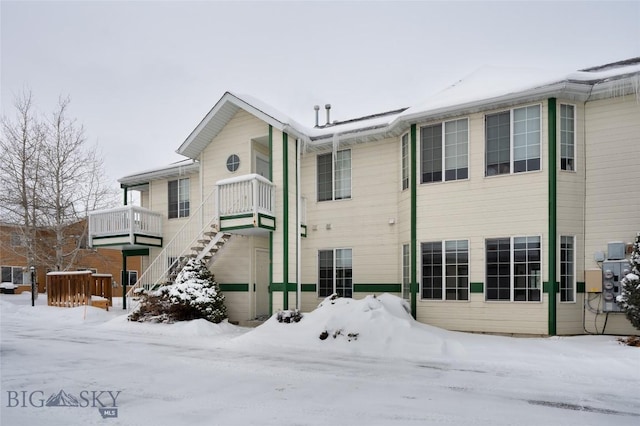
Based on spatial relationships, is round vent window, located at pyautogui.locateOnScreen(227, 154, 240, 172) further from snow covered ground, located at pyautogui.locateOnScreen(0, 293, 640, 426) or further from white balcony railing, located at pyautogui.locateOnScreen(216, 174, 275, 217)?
snow covered ground, located at pyautogui.locateOnScreen(0, 293, 640, 426)

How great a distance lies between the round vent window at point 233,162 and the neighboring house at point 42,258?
1137 cm

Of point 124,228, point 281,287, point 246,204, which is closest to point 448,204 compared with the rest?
point 281,287

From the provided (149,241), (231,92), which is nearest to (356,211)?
(231,92)

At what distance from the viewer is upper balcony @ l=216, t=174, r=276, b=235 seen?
11.8 meters

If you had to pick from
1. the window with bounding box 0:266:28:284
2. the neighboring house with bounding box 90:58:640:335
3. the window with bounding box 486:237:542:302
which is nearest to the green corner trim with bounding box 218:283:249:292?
the neighboring house with bounding box 90:58:640:335

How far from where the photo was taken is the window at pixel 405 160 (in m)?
12.1

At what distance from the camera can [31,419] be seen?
467 cm

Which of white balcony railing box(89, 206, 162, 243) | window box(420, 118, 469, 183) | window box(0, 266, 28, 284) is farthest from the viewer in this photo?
window box(0, 266, 28, 284)

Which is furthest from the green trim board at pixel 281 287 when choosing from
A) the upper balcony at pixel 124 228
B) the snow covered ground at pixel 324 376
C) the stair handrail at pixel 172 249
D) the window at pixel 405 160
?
the upper balcony at pixel 124 228

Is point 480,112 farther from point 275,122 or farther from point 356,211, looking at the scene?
point 275,122

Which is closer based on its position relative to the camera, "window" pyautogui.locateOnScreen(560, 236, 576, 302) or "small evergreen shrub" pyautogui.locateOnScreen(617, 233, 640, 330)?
"small evergreen shrub" pyautogui.locateOnScreen(617, 233, 640, 330)

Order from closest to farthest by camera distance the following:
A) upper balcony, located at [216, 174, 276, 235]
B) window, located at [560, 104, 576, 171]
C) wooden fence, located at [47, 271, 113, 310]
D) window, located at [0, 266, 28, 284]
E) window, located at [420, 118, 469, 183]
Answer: window, located at [560, 104, 576, 171]
window, located at [420, 118, 469, 183]
upper balcony, located at [216, 174, 276, 235]
wooden fence, located at [47, 271, 113, 310]
window, located at [0, 266, 28, 284]

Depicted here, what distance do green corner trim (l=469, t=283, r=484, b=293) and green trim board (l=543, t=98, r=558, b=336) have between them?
1.59m

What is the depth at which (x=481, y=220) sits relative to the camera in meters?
10.6
